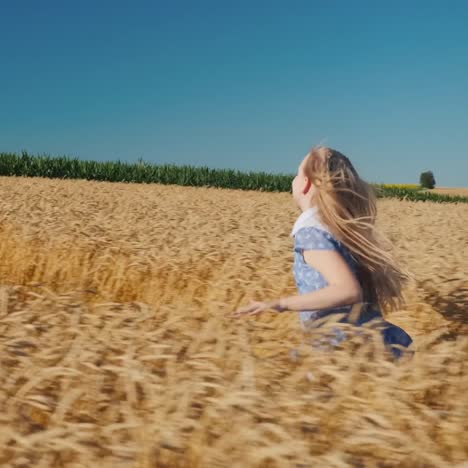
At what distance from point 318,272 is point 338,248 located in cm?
18

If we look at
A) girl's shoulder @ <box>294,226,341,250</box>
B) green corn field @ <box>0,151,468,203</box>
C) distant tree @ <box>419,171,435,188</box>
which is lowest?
girl's shoulder @ <box>294,226,341,250</box>

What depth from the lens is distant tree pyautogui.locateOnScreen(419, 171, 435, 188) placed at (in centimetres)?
6688

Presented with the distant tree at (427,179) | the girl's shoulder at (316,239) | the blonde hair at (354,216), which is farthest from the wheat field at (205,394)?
the distant tree at (427,179)

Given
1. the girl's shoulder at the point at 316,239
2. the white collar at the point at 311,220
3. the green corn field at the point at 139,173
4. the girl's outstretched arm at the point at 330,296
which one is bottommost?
the girl's outstretched arm at the point at 330,296

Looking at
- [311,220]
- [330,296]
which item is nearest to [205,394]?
[330,296]

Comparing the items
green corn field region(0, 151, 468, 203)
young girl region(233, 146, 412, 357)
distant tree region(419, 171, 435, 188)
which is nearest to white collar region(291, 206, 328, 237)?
young girl region(233, 146, 412, 357)

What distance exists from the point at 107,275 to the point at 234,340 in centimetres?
457

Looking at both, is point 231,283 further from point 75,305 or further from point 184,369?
point 184,369

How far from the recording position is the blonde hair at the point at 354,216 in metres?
2.98

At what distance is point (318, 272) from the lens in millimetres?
3068

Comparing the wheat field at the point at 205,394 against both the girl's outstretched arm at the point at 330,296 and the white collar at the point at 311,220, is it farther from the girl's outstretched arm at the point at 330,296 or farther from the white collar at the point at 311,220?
the white collar at the point at 311,220

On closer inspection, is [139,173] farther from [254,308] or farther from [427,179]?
[427,179]

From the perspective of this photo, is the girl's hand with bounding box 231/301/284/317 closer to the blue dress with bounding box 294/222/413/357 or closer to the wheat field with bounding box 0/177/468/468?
the wheat field with bounding box 0/177/468/468

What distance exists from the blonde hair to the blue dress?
0.04 metres
